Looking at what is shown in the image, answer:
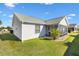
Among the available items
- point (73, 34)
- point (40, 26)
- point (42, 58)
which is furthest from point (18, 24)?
point (73, 34)

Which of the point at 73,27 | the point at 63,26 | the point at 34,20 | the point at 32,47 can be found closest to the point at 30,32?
the point at 34,20

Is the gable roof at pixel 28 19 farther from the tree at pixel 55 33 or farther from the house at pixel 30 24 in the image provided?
the tree at pixel 55 33

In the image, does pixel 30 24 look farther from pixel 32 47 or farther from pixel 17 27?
pixel 32 47

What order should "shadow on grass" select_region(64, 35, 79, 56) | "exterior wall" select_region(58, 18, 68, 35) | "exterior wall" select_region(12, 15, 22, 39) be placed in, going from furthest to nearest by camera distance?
1. "exterior wall" select_region(58, 18, 68, 35)
2. "exterior wall" select_region(12, 15, 22, 39)
3. "shadow on grass" select_region(64, 35, 79, 56)

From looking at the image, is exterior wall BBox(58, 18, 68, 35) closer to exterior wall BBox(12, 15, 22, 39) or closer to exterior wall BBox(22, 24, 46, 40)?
exterior wall BBox(22, 24, 46, 40)

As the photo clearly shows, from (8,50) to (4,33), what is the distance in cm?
64

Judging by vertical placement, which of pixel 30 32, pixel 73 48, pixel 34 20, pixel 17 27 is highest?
pixel 34 20

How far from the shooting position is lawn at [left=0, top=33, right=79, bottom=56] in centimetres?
533

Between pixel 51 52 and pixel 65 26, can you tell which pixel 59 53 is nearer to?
pixel 51 52

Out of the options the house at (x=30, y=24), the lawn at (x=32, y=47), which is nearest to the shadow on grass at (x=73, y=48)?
the lawn at (x=32, y=47)

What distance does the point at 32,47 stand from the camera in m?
5.47

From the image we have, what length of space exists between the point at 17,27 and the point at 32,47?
2.91ft

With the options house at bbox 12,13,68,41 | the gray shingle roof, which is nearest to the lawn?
house at bbox 12,13,68,41

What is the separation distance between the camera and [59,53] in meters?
5.30
